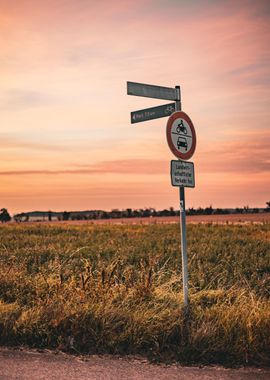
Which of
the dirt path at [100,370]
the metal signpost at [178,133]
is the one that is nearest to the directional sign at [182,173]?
the metal signpost at [178,133]

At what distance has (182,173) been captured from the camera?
629 centimetres

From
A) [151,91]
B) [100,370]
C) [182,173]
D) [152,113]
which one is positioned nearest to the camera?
[100,370]

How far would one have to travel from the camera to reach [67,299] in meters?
6.82

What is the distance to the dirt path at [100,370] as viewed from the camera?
4.59 m

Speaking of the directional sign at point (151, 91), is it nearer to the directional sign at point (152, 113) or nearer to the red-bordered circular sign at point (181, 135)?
the directional sign at point (152, 113)

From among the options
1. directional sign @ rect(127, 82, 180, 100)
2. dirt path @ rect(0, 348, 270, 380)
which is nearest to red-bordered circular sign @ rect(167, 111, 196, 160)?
directional sign @ rect(127, 82, 180, 100)

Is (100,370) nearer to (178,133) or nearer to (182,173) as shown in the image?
(182,173)

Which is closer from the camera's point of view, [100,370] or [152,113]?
[100,370]

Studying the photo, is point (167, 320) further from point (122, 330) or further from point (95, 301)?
point (95, 301)

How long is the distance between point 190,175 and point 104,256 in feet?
37.0

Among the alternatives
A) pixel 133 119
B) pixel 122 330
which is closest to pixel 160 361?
pixel 122 330

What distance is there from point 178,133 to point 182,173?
0.54m

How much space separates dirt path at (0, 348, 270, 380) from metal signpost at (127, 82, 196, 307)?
1426 mm

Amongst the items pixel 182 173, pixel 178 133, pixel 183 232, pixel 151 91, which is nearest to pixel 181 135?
pixel 178 133
